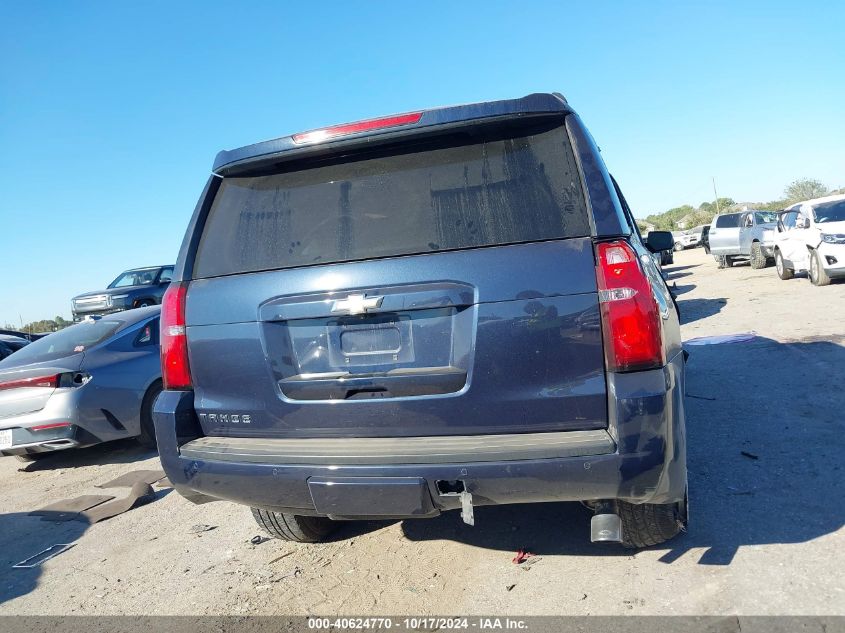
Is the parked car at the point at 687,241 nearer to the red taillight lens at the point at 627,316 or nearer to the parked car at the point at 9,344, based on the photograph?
the parked car at the point at 9,344

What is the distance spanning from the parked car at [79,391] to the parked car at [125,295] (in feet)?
27.9

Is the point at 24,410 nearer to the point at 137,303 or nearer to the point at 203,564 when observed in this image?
the point at 203,564

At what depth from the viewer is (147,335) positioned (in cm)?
708

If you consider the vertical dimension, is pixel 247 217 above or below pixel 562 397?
above

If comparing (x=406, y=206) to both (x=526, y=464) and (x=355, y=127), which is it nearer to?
(x=355, y=127)

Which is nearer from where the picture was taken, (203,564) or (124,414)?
(203,564)

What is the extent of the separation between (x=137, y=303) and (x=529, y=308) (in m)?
15.0

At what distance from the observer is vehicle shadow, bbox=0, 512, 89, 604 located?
389cm

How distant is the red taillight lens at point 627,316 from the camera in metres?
2.47

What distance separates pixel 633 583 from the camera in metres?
2.98

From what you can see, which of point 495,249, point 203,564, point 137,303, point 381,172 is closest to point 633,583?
point 495,249

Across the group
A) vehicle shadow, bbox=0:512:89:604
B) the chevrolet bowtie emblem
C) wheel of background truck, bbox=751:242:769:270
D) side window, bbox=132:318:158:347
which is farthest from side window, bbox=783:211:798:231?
vehicle shadow, bbox=0:512:89:604

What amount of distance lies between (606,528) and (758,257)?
1816 centimetres

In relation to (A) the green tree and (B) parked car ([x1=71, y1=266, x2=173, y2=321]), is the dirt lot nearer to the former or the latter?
(B) parked car ([x1=71, y1=266, x2=173, y2=321])
